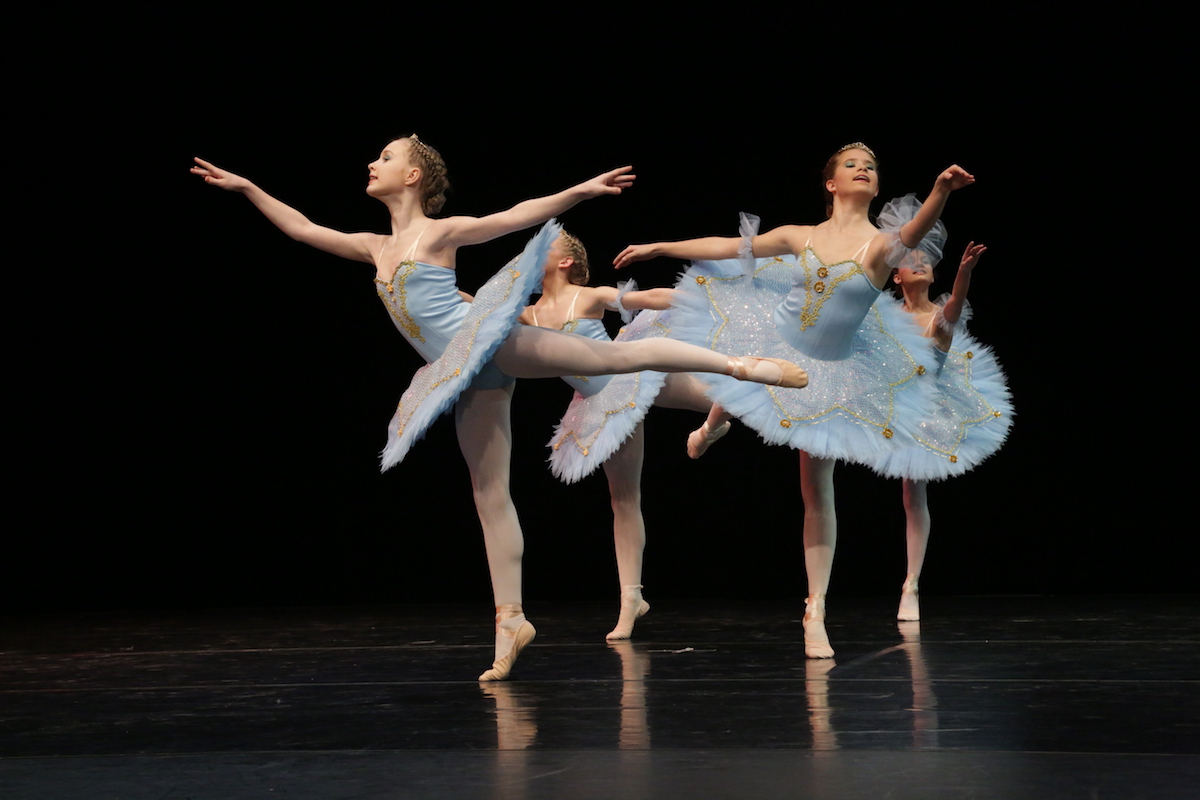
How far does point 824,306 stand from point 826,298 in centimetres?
2

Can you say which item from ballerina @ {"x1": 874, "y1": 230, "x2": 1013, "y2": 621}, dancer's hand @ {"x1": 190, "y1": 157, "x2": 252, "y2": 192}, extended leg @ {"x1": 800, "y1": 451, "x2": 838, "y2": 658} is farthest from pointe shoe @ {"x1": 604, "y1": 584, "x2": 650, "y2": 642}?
dancer's hand @ {"x1": 190, "y1": 157, "x2": 252, "y2": 192}

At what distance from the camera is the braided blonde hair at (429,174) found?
2.93m

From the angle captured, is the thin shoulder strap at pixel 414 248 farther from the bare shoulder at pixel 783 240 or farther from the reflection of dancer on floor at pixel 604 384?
the bare shoulder at pixel 783 240

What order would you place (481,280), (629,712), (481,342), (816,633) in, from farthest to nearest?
(481,280), (816,633), (481,342), (629,712)

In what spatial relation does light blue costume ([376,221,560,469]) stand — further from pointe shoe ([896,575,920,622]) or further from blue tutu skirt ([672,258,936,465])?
pointe shoe ([896,575,920,622])

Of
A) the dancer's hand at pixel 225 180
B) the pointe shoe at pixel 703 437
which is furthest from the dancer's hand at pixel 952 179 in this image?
the dancer's hand at pixel 225 180

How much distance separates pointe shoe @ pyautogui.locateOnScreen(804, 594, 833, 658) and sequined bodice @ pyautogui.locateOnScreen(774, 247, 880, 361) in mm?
683

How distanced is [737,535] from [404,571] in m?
1.41

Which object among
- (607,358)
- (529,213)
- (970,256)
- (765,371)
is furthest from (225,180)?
(970,256)

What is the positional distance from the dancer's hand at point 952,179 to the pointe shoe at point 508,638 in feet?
4.63

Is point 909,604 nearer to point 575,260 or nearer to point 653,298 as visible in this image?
point 653,298

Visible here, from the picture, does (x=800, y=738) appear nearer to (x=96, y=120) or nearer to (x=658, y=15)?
(x=658, y=15)

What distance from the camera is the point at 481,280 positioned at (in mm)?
4879

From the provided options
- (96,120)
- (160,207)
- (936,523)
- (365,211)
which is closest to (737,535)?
(936,523)
